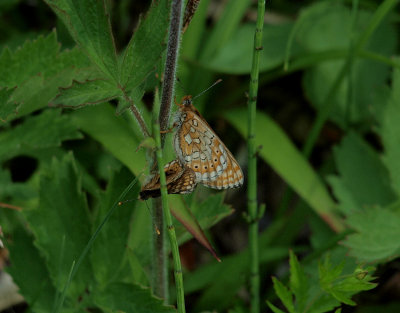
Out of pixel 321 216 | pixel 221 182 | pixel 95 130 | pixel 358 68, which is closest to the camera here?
pixel 221 182

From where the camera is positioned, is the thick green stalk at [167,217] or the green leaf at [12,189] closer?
the thick green stalk at [167,217]

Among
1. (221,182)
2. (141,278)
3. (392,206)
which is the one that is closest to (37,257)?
(141,278)

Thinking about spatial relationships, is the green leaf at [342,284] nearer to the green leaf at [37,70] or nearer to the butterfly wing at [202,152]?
the butterfly wing at [202,152]

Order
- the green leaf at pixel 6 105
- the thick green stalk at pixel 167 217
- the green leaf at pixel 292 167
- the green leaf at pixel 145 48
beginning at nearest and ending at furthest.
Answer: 1. the thick green stalk at pixel 167 217
2. the green leaf at pixel 145 48
3. the green leaf at pixel 6 105
4. the green leaf at pixel 292 167

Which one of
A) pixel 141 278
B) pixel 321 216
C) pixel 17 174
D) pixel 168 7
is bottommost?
pixel 321 216

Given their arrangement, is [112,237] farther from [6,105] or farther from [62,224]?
[6,105]

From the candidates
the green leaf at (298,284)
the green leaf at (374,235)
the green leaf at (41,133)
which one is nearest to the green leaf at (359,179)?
the green leaf at (374,235)

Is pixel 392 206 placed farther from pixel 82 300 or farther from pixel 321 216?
pixel 82 300
